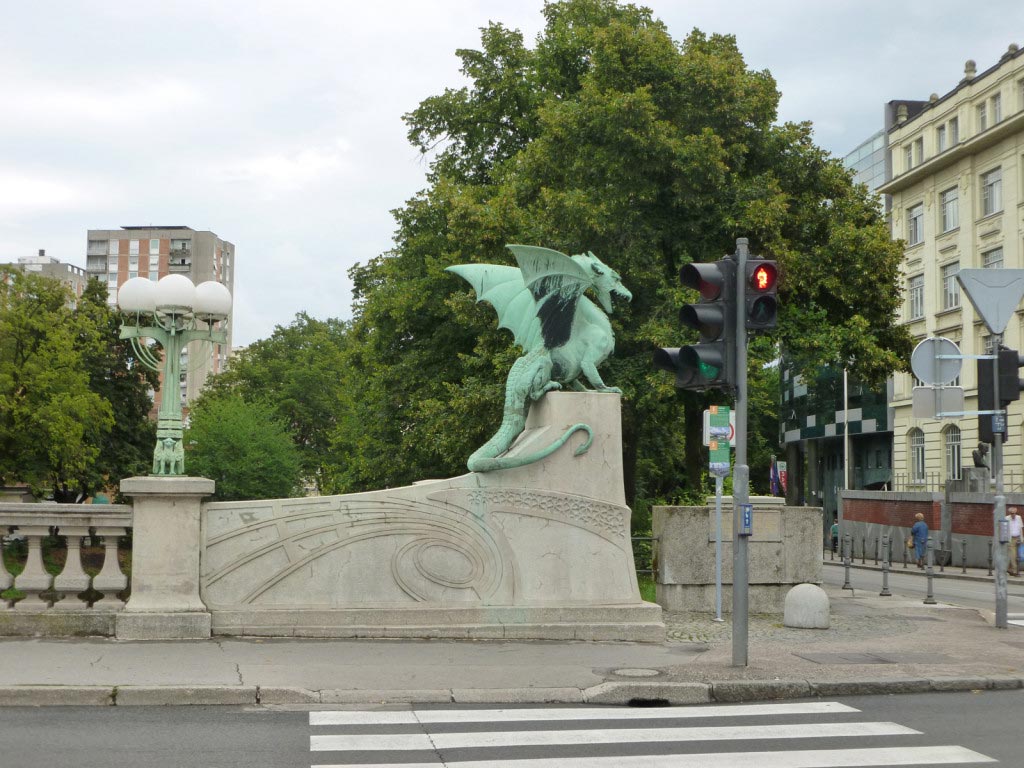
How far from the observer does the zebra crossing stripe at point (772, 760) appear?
6988 mm

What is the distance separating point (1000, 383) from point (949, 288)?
37945 millimetres

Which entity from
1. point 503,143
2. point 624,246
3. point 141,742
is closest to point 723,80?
point 624,246

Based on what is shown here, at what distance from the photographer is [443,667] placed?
1016 centimetres

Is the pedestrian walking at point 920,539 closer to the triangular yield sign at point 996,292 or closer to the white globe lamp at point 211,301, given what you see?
the triangular yield sign at point 996,292

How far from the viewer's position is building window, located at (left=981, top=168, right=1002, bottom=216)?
4632 cm

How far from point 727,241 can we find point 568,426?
12.7 m

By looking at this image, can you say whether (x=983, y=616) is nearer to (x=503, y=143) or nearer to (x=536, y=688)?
(x=536, y=688)

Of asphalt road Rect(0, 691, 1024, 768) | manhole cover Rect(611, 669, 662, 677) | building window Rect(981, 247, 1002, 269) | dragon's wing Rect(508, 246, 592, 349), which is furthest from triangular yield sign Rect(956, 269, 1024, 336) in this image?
building window Rect(981, 247, 1002, 269)

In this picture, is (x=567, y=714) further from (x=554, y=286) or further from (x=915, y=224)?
(x=915, y=224)

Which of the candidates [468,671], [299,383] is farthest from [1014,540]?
[299,383]

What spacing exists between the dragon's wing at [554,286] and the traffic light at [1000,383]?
5.82 meters

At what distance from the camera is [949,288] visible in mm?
50031

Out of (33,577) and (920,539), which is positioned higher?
(33,577)

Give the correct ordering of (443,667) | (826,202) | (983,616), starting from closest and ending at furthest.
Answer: (443,667), (983,616), (826,202)
